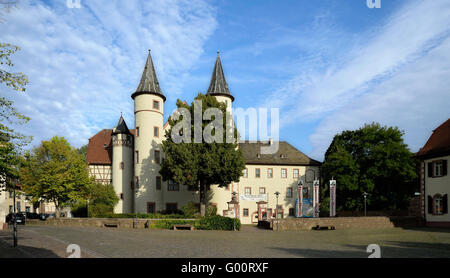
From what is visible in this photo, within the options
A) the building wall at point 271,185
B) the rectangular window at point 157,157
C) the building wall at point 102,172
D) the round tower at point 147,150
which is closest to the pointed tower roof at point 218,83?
the round tower at point 147,150

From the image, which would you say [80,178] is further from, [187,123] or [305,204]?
[305,204]

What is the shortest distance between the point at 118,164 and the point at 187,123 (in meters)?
13.4

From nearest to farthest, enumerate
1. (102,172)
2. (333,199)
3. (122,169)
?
(333,199) → (122,169) → (102,172)

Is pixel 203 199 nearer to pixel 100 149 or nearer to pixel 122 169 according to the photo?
pixel 122 169

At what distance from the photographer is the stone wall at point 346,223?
26.6 meters

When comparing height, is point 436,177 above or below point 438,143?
below

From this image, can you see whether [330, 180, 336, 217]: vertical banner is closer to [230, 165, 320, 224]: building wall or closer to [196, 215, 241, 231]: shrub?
[196, 215, 241, 231]: shrub

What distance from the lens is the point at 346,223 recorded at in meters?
27.6

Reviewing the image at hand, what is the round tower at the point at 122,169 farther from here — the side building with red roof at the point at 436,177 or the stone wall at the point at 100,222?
the side building with red roof at the point at 436,177

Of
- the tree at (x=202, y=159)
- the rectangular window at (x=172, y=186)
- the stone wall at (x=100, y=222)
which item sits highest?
the tree at (x=202, y=159)

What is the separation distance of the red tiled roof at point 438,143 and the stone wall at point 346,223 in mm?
6266

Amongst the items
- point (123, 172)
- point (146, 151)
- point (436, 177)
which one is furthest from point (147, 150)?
point (436, 177)

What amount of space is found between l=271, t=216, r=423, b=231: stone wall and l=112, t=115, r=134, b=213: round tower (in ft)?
66.6

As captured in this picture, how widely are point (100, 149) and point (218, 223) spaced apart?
80.6 feet
